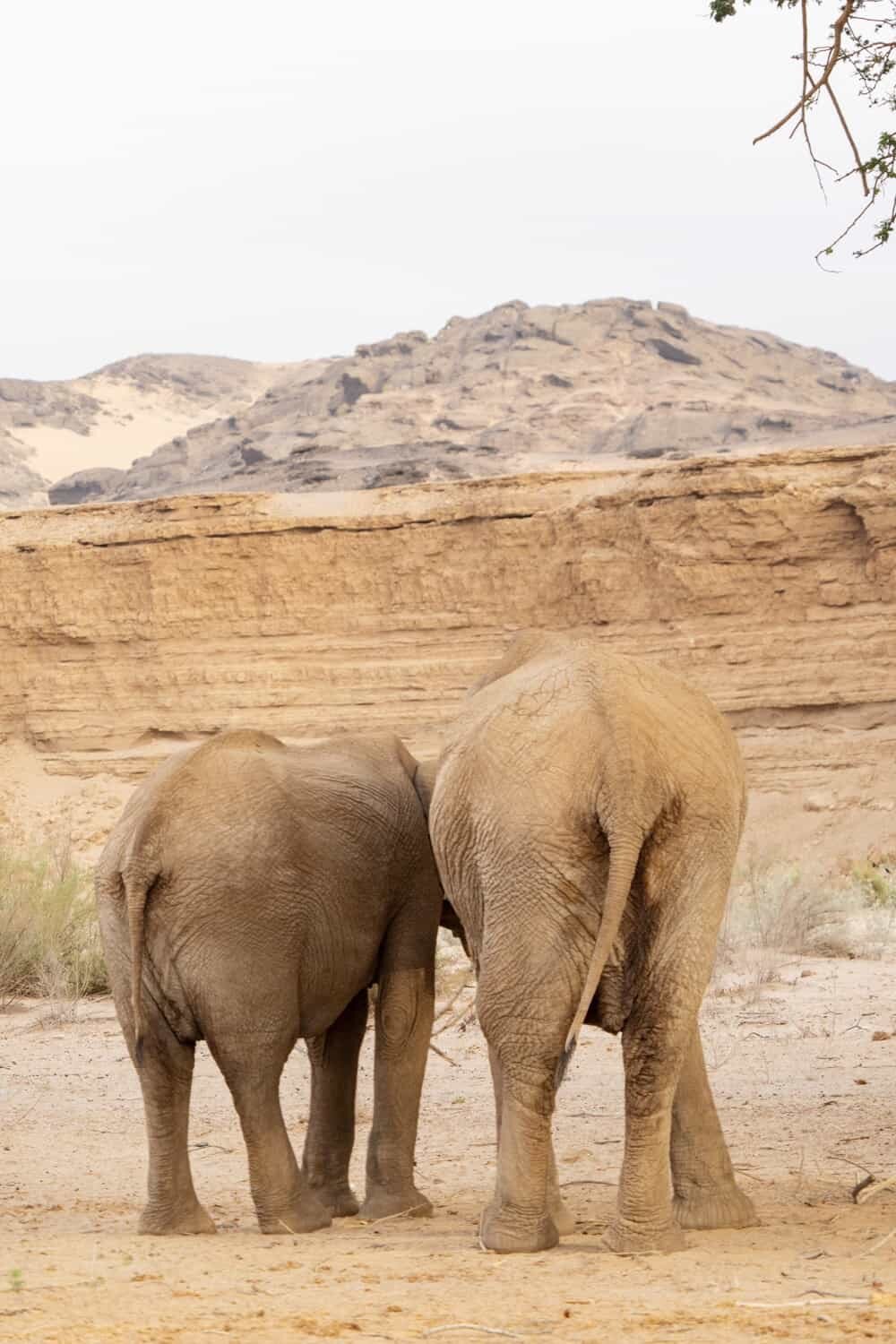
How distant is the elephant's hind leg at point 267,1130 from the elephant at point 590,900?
92cm

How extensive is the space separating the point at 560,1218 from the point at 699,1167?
0.49 meters

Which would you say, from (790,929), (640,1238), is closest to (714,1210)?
(640,1238)

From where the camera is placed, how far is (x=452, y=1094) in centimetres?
907

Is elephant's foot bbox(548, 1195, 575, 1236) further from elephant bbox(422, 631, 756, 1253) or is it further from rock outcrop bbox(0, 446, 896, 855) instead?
rock outcrop bbox(0, 446, 896, 855)

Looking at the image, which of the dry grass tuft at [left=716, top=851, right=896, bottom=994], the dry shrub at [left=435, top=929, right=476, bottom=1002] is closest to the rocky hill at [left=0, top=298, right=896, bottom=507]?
the dry grass tuft at [left=716, top=851, right=896, bottom=994]

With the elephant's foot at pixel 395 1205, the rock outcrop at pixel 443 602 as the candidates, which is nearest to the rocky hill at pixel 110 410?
the rock outcrop at pixel 443 602

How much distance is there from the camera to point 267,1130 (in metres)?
5.72

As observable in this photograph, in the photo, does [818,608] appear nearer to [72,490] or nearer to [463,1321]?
[463,1321]

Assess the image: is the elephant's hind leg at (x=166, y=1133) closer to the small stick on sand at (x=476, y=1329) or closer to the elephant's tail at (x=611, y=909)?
the elephant's tail at (x=611, y=909)

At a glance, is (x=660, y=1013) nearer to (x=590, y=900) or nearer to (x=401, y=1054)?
(x=590, y=900)

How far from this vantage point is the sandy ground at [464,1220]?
12.9 ft

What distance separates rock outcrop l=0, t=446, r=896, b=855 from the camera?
92.9ft

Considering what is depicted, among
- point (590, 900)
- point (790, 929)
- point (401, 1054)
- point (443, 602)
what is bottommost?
point (790, 929)

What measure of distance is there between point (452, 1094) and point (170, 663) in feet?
76.3
